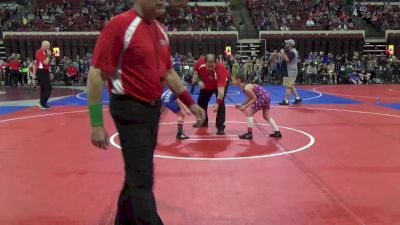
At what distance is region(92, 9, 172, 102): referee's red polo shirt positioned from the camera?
2.85 metres

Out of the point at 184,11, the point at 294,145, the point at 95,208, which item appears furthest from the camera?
the point at 184,11

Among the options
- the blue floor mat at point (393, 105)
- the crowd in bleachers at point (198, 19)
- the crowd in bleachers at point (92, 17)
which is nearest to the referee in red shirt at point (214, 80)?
the blue floor mat at point (393, 105)

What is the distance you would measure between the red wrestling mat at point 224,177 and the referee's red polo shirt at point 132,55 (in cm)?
147

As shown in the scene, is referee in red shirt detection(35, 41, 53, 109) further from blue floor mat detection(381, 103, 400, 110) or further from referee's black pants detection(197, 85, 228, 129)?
blue floor mat detection(381, 103, 400, 110)

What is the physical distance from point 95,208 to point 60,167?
182cm

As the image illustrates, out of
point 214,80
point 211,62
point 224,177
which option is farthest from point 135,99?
point 214,80

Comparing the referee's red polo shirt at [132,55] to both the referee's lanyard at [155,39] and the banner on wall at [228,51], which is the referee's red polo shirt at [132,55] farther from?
the banner on wall at [228,51]

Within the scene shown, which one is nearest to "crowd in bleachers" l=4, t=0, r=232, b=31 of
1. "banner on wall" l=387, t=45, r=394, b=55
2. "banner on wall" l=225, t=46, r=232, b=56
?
"banner on wall" l=225, t=46, r=232, b=56

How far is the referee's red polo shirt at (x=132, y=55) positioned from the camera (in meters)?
2.85

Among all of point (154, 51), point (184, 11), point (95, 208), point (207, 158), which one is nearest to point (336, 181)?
point (207, 158)

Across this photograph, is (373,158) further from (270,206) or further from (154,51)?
(154,51)

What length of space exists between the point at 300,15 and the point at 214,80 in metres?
23.6

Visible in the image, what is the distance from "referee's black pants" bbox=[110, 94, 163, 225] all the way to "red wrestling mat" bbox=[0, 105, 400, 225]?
1.00m

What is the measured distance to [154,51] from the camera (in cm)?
299
